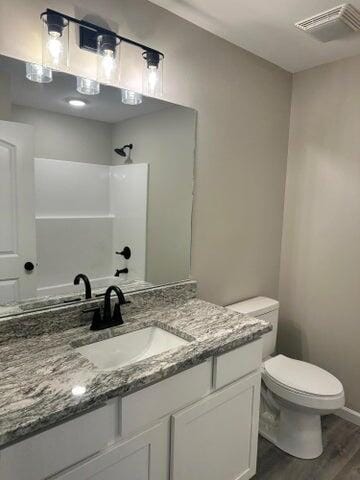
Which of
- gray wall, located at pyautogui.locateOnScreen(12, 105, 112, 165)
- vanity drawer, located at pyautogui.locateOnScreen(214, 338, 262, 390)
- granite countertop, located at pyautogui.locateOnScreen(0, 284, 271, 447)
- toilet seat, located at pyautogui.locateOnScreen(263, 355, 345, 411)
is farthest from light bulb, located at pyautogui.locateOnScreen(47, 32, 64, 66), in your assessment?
toilet seat, located at pyautogui.locateOnScreen(263, 355, 345, 411)

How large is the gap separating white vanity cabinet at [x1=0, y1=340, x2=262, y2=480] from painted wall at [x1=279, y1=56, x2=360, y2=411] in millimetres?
1039

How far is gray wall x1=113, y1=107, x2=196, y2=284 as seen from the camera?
1.88m

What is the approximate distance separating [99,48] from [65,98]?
0.27m

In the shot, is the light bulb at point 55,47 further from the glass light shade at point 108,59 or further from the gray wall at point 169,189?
the gray wall at point 169,189

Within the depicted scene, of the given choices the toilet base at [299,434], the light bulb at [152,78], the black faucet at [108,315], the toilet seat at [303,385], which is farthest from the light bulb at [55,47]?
the toilet base at [299,434]

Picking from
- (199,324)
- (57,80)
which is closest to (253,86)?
(57,80)

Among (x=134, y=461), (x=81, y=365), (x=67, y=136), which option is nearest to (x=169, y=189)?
(x=67, y=136)

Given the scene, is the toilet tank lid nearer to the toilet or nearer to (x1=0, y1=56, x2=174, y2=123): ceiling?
the toilet

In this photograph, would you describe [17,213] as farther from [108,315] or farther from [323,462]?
[323,462]

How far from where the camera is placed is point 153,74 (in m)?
1.69

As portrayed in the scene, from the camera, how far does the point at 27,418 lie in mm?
899

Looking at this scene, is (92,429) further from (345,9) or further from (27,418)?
(345,9)

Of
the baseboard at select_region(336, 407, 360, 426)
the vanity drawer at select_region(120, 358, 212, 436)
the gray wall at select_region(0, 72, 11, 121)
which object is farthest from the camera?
the baseboard at select_region(336, 407, 360, 426)

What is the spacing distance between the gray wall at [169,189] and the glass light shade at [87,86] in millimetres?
340
